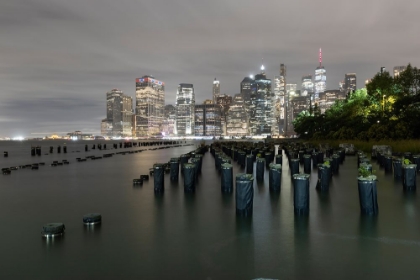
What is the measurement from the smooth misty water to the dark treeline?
28.6m

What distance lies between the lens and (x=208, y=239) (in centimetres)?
735

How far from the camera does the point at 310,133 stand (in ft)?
251

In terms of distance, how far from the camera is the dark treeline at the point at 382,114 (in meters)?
37.4

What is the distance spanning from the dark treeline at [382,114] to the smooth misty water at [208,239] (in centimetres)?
2864

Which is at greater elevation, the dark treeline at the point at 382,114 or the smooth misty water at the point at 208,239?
the dark treeline at the point at 382,114

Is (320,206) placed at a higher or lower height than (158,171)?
lower

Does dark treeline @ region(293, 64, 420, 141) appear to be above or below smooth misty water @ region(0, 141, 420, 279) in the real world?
above

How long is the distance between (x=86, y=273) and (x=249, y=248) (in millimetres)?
2928

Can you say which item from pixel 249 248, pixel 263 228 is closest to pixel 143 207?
pixel 263 228

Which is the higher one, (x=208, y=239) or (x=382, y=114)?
(x=382, y=114)

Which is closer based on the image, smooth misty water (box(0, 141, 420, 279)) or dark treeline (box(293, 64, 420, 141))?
smooth misty water (box(0, 141, 420, 279))

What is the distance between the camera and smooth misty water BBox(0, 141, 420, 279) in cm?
565

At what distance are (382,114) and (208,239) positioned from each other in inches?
1828

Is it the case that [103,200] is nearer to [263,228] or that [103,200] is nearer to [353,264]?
[263,228]
